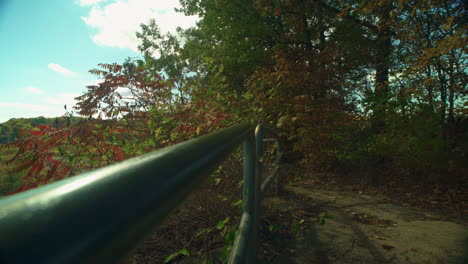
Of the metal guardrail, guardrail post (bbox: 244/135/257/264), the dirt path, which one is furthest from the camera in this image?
the dirt path

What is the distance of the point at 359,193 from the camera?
6.99 m

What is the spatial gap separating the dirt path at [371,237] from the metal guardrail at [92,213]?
3026 mm

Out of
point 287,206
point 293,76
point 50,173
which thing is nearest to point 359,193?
point 287,206

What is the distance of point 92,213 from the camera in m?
0.23

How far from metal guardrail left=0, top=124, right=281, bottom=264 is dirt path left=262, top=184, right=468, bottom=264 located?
3.03 m

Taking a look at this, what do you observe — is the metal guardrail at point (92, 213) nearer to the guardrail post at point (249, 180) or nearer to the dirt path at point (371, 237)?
the guardrail post at point (249, 180)

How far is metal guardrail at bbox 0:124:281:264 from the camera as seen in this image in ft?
0.61

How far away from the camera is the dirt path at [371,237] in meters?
2.99

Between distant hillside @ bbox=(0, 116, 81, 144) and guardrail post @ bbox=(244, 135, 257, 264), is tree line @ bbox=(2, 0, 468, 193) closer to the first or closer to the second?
distant hillside @ bbox=(0, 116, 81, 144)

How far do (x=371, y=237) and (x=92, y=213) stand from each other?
13.5ft

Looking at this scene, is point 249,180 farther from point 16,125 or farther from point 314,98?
point 314,98

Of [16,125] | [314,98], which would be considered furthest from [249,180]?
[314,98]

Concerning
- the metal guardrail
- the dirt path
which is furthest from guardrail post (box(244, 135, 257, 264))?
the dirt path

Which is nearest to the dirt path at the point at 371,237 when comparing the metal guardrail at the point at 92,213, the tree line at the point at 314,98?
the tree line at the point at 314,98
